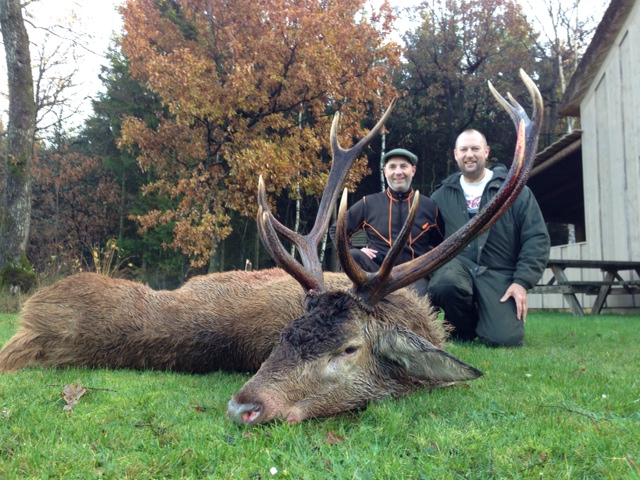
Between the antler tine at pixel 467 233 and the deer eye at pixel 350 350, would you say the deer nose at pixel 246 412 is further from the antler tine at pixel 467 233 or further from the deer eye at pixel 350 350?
the antler tine at pixel 467 233

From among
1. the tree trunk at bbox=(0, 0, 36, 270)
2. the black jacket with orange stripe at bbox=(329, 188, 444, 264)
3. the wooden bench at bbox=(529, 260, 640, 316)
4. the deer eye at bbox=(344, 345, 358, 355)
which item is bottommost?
the wooden bench at bbox=(529, 260, 640, 316)

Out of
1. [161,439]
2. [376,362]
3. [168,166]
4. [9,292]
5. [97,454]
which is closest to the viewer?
[97,454]

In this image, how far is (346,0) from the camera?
63.3 feet

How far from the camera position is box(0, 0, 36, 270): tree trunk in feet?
39.9

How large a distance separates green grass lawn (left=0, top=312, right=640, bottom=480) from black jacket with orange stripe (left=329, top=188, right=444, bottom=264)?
2.29 meters

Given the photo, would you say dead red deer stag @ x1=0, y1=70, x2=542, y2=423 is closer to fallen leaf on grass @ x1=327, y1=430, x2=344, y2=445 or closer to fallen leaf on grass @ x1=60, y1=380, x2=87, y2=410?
fallen leaf on grass @ x1=327, y1=430, x2=344, y2=445

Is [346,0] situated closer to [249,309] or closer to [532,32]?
[532,32]

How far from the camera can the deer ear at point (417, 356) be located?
330cm

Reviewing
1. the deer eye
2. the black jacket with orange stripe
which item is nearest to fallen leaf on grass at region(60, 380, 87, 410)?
the deer eye

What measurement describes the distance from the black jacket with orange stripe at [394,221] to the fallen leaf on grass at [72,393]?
333 centimetres

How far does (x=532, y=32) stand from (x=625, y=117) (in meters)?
18.4

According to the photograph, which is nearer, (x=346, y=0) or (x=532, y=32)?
(x=346, y=0)

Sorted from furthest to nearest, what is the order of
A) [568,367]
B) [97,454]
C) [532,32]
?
[532,32] < [568,367] < [97,454]

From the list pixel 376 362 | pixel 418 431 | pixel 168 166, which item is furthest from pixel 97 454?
pixel 168 166
